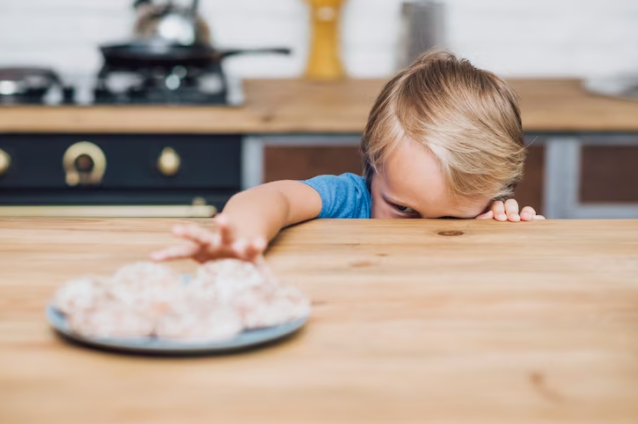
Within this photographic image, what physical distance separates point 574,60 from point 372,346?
2326 millimetres

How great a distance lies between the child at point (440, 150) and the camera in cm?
118

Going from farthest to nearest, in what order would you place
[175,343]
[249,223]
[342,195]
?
1. [342,195]
2. [249,223]
3. [175,343]

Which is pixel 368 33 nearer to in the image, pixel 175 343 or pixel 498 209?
pixel 498 209

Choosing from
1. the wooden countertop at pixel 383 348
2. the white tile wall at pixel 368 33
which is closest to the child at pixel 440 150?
the wooden countertop at pixel 383 348

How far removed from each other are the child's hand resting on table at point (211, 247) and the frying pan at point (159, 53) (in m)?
1.38

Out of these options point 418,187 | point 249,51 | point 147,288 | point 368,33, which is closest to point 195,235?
point 147,288

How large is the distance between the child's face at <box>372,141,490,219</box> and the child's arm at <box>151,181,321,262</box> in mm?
119

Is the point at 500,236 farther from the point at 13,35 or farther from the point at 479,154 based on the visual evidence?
the point at 13,35

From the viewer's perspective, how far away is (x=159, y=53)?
2.00 metres

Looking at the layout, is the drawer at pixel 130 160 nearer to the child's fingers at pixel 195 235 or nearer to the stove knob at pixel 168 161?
the stove knob at pixel 168 161

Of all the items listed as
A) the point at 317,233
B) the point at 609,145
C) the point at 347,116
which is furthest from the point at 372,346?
the point at 609,145

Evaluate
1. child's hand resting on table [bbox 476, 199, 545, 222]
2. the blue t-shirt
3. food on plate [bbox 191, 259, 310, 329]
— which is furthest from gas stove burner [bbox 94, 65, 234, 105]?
food on plate [bbox 191, 259, 310, 329]

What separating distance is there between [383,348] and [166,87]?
1574 mm

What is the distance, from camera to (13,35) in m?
2.52
